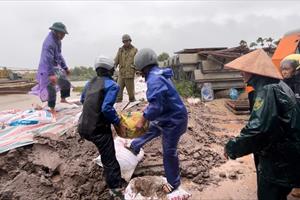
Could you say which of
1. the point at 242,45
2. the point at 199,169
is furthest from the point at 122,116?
the point at 242,45

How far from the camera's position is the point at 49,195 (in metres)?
4.46

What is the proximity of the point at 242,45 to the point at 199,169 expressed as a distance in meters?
8.90

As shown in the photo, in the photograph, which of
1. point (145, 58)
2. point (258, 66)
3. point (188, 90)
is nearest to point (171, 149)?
point (145, 58)

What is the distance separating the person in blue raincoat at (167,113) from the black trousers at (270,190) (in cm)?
115

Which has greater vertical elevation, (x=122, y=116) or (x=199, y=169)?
(x=122, y=116)

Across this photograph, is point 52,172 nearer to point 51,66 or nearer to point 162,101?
point 162,101

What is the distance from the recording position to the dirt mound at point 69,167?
4.43 meters

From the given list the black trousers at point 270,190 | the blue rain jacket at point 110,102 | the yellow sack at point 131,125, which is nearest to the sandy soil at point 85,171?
the yellow sack at point 131,125

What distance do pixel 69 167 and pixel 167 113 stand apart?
185 centimetres

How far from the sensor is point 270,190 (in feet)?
9.22

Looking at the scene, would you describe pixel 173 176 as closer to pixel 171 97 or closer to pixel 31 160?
pixel 171 97

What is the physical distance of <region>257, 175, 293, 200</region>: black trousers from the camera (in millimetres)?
2795

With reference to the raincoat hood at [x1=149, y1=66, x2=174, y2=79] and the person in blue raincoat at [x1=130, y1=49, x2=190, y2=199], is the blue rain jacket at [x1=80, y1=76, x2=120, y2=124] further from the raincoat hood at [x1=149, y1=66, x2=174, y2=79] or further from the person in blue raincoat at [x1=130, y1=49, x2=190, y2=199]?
the raincoat hood at [x1=149, y1=66, x2=174, y2=79]

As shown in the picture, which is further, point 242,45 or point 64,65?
point 242,45
